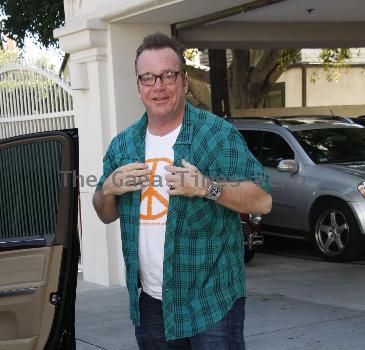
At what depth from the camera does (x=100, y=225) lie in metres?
6.95

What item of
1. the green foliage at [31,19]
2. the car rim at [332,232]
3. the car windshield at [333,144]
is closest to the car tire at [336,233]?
the car rim at [332,232]

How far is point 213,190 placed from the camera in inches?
105

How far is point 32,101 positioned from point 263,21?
2890 millimetres

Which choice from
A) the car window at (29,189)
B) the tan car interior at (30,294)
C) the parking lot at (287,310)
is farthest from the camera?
the parking lot at (287,310)

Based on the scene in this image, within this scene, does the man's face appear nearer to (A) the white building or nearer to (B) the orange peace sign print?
(B) the orange peace sign print

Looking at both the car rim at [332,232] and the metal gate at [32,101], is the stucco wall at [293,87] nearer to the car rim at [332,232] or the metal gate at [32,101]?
the car rim at [332,232]

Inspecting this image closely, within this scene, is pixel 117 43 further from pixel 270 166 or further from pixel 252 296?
pixel 270 166

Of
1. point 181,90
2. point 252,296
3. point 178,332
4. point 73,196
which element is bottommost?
point 252,296

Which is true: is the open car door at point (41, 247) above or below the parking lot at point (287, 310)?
above

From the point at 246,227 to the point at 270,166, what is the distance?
1.72 metres

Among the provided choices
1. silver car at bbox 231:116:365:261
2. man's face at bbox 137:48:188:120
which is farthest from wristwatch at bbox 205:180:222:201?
silver car at bbox 231:116:365:261

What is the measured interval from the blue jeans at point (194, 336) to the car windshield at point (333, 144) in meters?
6.36

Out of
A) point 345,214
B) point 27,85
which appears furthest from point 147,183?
point 345,214

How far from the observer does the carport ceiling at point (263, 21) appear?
6234 mm
